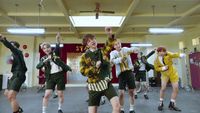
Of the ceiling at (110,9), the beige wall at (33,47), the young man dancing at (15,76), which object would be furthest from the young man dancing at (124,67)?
the beige wall at (33,47)

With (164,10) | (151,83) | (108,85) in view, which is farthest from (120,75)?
(151,83)

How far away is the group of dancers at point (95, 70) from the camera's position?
254cm

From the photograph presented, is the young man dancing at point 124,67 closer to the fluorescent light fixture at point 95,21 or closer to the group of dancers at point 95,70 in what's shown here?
the group of dancers at point 95,70

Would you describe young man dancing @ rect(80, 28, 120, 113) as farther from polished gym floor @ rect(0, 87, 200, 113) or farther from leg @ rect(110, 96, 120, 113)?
polished gym floor @ rect(0, 87, 200, 113)

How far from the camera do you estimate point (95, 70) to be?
2.53 metres

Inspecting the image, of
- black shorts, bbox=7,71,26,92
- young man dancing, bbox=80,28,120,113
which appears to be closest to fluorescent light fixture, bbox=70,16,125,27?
black shorts, bbox=7,71,26,92

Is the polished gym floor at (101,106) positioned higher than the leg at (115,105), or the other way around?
the leg at (115,105)

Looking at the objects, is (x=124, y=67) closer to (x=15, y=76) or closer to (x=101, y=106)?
(x=101, y=106)

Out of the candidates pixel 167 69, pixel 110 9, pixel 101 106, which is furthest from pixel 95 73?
pixel 110 9

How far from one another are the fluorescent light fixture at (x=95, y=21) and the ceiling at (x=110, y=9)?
1.57 ft

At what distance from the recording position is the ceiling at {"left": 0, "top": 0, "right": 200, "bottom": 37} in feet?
26.0

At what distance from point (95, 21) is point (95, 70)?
26.5 ft

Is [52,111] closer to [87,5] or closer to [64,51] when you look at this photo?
[87,5]

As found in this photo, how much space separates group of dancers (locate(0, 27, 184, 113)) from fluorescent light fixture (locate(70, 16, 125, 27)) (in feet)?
18.4
